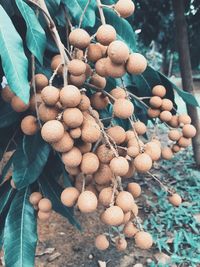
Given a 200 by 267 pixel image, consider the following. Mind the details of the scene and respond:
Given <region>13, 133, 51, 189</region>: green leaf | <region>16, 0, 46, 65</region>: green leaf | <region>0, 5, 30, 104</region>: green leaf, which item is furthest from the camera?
<region>13, 133, 51, 189</region>: green leaf

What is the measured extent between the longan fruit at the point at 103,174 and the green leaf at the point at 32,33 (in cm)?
23

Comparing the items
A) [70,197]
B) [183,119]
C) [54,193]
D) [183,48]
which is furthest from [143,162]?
[183,48]

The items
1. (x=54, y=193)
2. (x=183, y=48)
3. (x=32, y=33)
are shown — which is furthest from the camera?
(x=183, y=48)

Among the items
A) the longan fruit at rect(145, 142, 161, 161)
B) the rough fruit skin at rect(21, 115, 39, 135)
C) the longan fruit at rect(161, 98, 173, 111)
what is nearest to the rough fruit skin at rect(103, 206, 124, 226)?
the longan fruit at rect(145, 142, 161, 161)

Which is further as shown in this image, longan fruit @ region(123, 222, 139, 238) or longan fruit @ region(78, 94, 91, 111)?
Result: longan fruit @ region(123, 222, 139, 238)

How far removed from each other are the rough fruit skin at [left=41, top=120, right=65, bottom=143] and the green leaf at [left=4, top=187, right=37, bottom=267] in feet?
1.30

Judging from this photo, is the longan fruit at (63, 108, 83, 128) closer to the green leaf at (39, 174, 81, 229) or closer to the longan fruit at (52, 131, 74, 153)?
the longan fruit at (52, 131, 74, 153)

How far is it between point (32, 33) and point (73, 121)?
0.22 metres

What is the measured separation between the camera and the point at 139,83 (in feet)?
3.48

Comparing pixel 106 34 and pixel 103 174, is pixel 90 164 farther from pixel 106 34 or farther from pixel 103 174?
pixel 106 34

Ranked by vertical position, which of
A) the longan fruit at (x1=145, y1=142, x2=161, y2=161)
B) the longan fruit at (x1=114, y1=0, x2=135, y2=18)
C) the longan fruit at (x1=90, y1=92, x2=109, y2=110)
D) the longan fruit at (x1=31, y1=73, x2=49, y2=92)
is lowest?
the longan fruit at (x1=145, y1=142, x2=161, y2=161)

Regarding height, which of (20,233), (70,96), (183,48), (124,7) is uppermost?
(124,7)

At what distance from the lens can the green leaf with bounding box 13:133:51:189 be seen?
815mm

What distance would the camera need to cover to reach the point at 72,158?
0.63 meters
